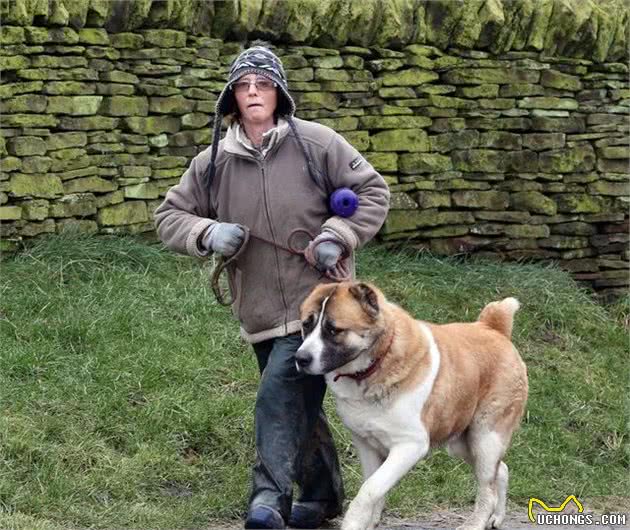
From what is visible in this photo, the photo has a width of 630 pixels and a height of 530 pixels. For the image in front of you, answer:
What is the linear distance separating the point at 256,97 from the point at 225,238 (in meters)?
0.69

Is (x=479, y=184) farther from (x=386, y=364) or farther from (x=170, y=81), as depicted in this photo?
(x=386, y=364)

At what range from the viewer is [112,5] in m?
9.30

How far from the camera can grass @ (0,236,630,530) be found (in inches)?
259

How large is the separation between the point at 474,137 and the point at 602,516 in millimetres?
4698

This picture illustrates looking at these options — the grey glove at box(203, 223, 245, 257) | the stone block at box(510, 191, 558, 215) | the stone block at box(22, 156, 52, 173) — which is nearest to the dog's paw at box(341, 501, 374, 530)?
the grey glove at box(203, 223, 245, 257)

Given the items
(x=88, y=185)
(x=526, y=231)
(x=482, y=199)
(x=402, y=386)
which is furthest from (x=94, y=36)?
(x=402, y=386)

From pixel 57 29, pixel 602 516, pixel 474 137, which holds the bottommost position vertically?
pixel 602 516

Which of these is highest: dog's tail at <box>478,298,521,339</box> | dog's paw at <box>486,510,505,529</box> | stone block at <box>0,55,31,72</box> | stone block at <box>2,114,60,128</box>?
stone block at <box>0,55,31,72</box>

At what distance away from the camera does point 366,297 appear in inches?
214

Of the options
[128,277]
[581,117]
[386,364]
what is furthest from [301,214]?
[581,117]

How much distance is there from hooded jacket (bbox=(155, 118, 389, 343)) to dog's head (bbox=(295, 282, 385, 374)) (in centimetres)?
38

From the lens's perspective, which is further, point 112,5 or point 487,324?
point 112,5

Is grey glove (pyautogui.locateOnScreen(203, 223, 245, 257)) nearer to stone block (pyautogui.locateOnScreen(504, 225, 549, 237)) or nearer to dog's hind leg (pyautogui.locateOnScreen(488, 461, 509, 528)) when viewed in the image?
dog's hind leg (pyautogui.locateOnScreen(488, 461, 509, 528))

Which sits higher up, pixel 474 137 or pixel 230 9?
pixel 230 9
